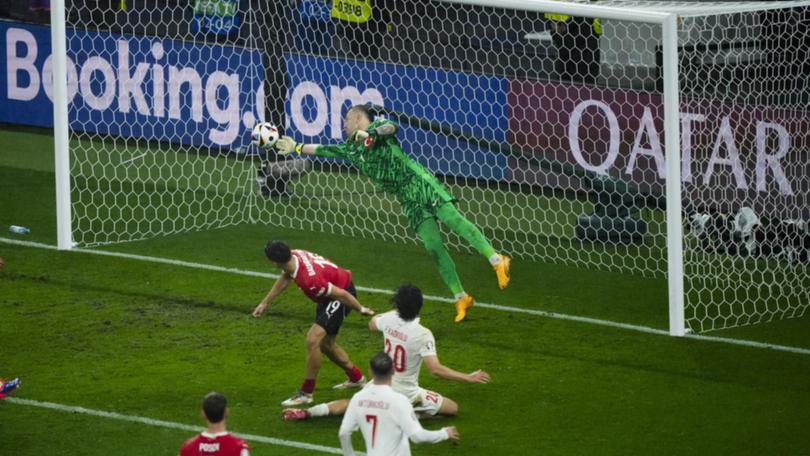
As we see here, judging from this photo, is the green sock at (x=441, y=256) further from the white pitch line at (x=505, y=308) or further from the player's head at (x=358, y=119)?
the player's head at (x=358, y=119)

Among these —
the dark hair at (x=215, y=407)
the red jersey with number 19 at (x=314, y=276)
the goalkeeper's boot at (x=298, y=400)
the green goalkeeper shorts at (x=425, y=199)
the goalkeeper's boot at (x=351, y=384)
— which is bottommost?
the goalkeeper's boot at (x=298, y=400)

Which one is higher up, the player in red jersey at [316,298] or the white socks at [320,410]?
the player in red jersey at [316,298]

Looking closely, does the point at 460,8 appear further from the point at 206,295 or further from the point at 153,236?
the point at 206,295

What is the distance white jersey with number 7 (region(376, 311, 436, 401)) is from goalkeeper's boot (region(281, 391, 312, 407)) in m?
1.03

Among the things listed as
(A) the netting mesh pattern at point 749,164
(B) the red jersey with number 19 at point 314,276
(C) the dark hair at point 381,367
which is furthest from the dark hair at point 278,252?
(A) the netting mesh pattern at point 749,164

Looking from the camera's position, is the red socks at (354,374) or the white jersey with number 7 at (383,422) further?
the red socks at (354,374)

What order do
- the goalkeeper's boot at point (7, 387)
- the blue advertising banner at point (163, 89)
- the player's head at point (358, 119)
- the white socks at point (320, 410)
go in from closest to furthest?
1. the white socks at point (320, 410)
2. the goalkeeper's boot at point (7, 387)
3. the player's head at point (358, 119)
4. the blue advertising banner at point (163, 89)

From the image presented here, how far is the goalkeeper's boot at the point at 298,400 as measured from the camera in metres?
11.5

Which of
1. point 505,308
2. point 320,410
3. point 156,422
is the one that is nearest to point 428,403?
point 320,410

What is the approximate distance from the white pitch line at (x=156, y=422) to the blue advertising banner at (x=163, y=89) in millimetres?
7786

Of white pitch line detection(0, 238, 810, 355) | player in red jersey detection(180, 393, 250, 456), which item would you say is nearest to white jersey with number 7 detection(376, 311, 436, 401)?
player in red jersey detection(180, 393, 250, 456)

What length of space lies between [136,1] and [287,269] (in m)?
10.3

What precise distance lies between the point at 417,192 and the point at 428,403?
3.29 meters

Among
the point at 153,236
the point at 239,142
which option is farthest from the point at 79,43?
the point at 153,236
